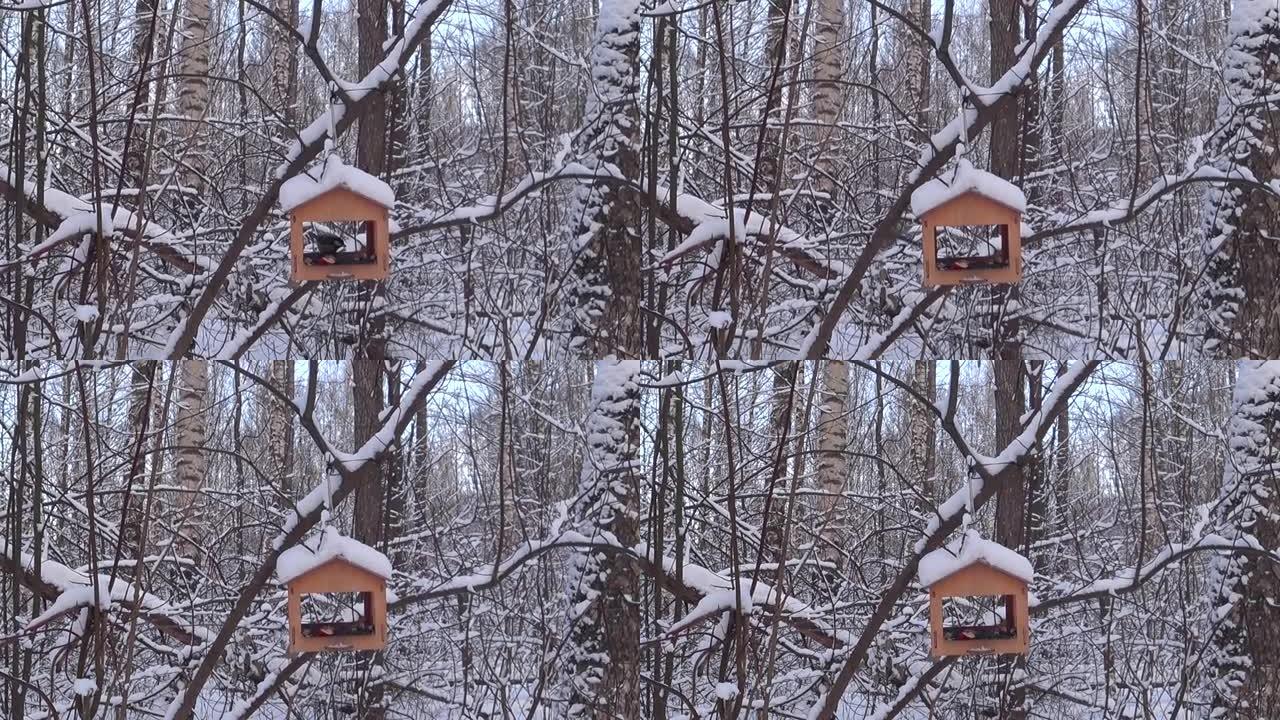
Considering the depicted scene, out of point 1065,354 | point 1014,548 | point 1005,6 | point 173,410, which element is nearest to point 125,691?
point 173,410

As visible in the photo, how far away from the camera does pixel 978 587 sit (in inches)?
105

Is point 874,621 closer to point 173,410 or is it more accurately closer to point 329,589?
point 329,589

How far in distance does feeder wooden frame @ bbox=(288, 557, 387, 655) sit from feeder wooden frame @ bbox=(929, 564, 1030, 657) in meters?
1.26

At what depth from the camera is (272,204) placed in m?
3.34

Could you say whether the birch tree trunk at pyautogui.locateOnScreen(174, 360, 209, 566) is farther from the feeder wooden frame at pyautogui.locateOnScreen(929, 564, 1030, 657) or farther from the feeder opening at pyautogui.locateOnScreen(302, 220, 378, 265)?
the feeder wooden frame at pyautogui.locateOnScreen(929, 564, 1030, 657)

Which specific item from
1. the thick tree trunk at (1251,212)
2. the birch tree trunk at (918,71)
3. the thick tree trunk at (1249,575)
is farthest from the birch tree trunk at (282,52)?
the thick tree trunk at (1249,575)

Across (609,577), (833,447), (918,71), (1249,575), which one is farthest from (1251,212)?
(609,577)

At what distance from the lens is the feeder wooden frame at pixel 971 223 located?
2.60 meters

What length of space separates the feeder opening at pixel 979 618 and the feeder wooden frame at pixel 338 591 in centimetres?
130

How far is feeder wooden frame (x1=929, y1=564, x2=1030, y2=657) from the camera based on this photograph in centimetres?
265

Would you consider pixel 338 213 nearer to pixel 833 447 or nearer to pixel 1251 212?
pixel 833 447

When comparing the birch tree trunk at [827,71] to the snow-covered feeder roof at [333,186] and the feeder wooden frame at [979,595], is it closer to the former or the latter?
the feeder wooden frame at [979,595]

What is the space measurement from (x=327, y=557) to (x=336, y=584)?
8 cm

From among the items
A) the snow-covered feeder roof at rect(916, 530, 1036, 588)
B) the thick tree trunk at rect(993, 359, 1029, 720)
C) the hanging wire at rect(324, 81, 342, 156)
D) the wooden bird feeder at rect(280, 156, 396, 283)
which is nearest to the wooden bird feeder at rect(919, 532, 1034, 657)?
the snow-covered feeder roof at rect(916, 530, 1036, 588)
